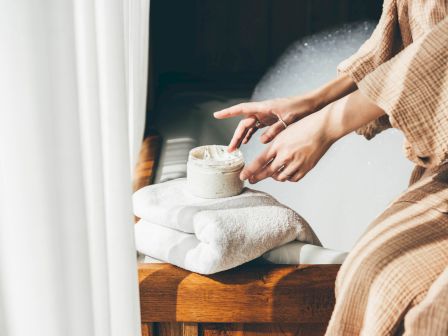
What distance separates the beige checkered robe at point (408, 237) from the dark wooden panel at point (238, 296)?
0.20 metres

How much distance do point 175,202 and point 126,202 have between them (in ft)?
1.33

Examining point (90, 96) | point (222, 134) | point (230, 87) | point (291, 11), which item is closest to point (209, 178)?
point (90, 96)

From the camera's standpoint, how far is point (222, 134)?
1.98 meters

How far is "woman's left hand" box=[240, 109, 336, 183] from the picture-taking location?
0.95 metres

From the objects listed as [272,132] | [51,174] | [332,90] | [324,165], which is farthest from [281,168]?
[324,165]

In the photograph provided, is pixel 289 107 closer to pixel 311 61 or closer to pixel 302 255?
pixel 302 255

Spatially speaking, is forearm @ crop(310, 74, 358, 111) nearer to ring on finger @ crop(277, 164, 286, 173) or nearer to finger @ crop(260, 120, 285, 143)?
finger @ crop(260, 120, 285, 143)

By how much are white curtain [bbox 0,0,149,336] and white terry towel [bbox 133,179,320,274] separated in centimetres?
34

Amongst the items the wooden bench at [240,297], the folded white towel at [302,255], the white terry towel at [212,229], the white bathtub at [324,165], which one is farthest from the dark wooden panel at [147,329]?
the white bathtub at [324,165]

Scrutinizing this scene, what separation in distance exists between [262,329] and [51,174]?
2.13 ft

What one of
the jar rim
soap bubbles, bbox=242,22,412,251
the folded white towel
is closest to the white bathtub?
soap bubbles, bbox=242,22,412,251

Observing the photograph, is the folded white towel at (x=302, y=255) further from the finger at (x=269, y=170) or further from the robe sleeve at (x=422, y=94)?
the robe sleeve at (x=422, y=94)

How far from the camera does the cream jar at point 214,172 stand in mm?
1132

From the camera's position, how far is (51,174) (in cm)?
54
